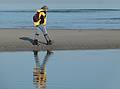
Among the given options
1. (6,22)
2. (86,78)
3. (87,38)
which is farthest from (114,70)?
(6,22)

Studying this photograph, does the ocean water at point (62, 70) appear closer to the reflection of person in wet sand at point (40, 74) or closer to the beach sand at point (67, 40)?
the reflection of person in wet sand at point (40, 74)

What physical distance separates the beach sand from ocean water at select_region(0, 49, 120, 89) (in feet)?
3.59

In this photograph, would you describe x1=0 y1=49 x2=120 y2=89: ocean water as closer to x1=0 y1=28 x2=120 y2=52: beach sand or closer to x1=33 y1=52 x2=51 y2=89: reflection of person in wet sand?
x1=33 y1=52 x2=51 y2=89: reflection of person in wet sand

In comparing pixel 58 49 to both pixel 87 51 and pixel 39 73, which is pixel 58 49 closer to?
pixel 87 51

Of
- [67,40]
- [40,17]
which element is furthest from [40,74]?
[67,40]

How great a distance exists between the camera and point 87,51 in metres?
21.6

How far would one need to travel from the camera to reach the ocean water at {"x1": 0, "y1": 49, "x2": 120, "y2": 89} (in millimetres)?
14456

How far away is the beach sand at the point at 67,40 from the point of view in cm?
2214

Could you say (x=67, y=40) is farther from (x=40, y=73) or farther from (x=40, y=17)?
(x=40, y=73)

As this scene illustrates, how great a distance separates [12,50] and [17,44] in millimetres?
1136

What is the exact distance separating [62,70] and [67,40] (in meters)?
7.72

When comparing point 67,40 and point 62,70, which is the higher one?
point 62,70

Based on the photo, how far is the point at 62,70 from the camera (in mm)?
16641

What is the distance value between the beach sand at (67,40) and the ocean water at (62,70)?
3.59ft
